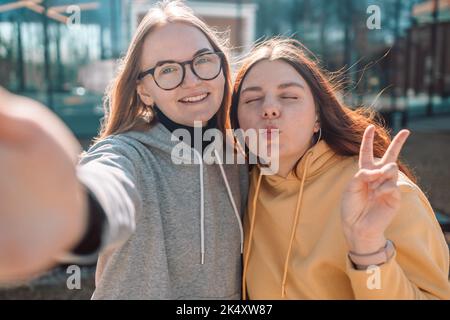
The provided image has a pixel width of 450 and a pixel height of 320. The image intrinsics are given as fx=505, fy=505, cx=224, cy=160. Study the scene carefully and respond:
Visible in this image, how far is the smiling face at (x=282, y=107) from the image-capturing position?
175 cm

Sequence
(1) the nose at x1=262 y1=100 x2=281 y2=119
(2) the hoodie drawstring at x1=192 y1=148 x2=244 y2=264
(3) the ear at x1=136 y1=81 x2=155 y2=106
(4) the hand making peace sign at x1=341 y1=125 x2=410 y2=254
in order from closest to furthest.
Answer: (4) the hand making peace sign at x1=341 y1=125 x2=410 y2=254, (2) the hoodie drawstring at x1=192 y1=148 x2=244 y2=264, (1) the nose at x1=262 y1=100 x2=281 y2=119, (3) the ear at x1=136 y1=81 x2=155 y2=106

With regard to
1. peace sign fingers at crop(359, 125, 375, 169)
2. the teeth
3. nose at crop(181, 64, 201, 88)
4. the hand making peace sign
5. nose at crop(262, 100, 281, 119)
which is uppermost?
nose at crop(181, 64, 201, 88)

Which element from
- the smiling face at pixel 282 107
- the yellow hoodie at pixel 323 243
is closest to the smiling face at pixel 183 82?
the smiling face at pixel 282 107

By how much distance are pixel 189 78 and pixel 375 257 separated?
0.85 metres

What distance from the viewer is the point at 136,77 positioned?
1.86 metres

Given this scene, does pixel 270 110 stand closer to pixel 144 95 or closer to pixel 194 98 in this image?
pixel 194 98

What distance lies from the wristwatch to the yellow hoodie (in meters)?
0.01

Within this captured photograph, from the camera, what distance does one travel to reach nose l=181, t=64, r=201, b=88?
1.75 m

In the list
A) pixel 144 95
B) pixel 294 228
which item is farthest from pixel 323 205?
pixel 144 95

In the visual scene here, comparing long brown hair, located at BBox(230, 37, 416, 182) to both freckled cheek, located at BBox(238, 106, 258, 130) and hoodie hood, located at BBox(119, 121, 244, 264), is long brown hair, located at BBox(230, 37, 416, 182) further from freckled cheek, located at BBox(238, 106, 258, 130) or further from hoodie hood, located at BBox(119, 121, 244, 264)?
hoodie hood, located at BBox(119, 121, 244, 264)

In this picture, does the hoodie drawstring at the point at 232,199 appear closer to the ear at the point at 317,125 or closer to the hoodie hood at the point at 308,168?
the hoodie hood at the point at 308,168

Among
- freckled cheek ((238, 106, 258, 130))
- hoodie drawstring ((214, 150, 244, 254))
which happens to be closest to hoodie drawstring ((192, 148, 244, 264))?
hoodie drawstring ((214, 150, 244, 254))

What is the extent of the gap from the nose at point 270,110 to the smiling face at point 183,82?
0.64ft

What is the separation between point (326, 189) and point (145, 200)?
1.98ft
